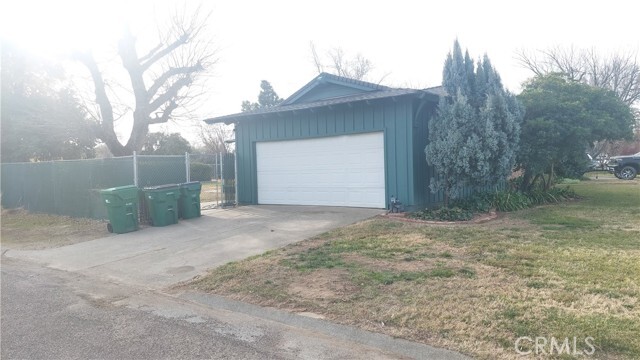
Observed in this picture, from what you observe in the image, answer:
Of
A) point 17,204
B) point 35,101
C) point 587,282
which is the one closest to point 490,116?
point 587,282

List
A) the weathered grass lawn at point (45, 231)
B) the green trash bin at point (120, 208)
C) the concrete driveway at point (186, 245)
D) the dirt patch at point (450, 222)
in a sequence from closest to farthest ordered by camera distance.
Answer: the concrete driveway at point (186, 245) < the dirt patch at point (450, 222) < the weathered grass lawn at point (45, 231) < the green trash bin at point (120, 208)

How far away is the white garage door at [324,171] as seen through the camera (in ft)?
38.2

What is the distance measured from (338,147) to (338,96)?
1821mm

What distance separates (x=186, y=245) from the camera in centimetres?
838

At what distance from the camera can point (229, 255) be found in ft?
24.1

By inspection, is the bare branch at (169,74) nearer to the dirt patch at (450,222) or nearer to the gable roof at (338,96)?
the gable roof at (338,96)

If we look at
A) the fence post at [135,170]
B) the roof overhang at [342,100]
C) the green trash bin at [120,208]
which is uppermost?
the roof overhang at [342,100]

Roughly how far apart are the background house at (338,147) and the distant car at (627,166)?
17450 millimetres

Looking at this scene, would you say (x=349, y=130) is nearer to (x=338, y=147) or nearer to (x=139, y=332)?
(x=338, y=147)

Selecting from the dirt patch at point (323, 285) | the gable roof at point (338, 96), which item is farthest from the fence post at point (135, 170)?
the dirt patch at point (323, 285)

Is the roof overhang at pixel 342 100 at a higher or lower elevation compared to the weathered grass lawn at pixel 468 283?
higher

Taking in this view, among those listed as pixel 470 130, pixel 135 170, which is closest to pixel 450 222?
pixel 470 130

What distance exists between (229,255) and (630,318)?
5.59 metres

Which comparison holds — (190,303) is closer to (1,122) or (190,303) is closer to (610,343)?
(610,343)
